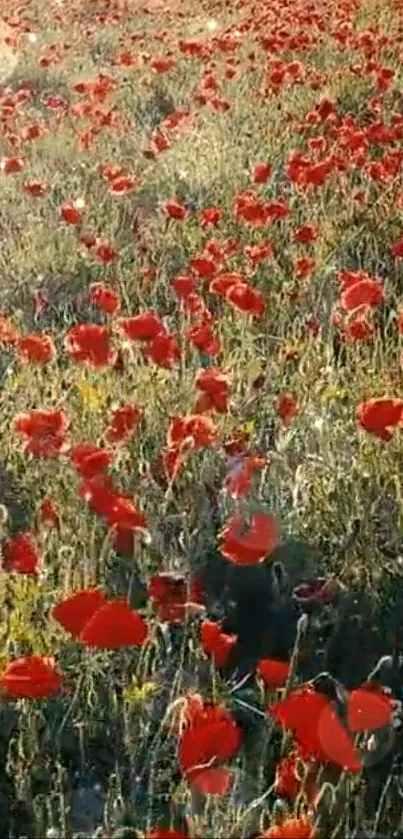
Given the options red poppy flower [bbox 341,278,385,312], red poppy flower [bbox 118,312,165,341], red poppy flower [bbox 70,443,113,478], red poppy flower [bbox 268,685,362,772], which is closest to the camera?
red poppy flower [bbox 268,685,362,772]

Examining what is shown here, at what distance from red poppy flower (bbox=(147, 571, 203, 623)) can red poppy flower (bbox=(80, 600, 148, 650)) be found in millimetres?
358

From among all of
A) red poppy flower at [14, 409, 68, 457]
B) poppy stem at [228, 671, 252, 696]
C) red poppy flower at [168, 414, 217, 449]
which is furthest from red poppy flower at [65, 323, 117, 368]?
poppy stem at [228, 671, 252, 696]

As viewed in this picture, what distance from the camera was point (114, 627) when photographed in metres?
1.98

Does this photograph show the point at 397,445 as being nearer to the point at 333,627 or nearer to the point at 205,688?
the point at 333,627

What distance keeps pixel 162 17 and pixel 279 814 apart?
419 inches

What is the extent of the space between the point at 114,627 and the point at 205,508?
110 cm

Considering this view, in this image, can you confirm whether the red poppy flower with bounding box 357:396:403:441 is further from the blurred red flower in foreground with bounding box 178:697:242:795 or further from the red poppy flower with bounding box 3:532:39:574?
the blurred red flower in foreground with bounding box 178:697:242:795

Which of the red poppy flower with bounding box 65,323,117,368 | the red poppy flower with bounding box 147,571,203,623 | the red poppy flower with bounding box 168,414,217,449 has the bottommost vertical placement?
the red poppy flower with bounding box 147,571,203,623

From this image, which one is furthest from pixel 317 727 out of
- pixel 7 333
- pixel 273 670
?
pixel 7 333

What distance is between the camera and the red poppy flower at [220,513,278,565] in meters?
2.41

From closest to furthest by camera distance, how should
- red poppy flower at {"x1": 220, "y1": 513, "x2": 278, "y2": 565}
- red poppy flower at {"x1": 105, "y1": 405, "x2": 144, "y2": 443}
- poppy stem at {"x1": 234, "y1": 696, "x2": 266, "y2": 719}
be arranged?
poppy stem at {"x1": 234, "y1": 696, "x2": 266, "y2": 719}, red poppy flower at {"x1": 220, "y1": 513, "x2": 278, "y2": 565}, red poppy flower at {"x1": 105, "y1": 405, "x2": 144, "y2": 443}

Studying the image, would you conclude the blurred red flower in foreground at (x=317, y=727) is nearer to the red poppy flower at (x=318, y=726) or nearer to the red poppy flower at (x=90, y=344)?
the red poppy flower at (x=318, y=726)

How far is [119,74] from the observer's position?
9.10 metres

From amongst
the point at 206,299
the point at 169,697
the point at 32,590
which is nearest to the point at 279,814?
the point at 169,697
